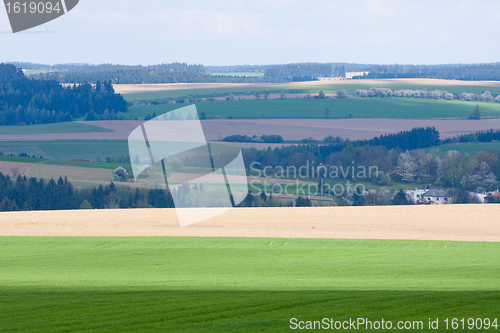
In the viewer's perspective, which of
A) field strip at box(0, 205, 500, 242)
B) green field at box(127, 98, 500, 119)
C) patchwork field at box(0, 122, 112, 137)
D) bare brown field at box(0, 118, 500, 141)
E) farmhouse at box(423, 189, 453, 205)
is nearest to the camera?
field strip at box(0, 205, 500, 242)

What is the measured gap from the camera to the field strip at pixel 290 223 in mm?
25375

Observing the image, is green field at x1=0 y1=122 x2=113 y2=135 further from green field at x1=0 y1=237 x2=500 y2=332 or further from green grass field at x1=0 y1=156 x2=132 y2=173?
green field at x1=0 y1=237 x2=500 y2=332

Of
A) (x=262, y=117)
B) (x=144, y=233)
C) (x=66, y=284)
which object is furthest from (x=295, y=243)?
(x=262, y=117)

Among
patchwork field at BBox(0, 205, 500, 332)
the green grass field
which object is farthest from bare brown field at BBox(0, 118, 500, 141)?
patchwork field at BBox(0, 205, 500, 332)

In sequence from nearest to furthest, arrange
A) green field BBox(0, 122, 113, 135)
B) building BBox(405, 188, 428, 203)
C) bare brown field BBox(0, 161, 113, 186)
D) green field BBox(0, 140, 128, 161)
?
building BBox(405, 188, 428, 203) < bare brown field BBox(0, 161, 113, 186) < green field BBox(0, 140, 128, 161) < green field BBox(0, 122, 113, 135)

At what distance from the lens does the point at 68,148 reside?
247 feet

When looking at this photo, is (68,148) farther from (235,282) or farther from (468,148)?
(235,282)

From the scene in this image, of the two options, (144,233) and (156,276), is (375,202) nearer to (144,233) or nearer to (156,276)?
(144,233)

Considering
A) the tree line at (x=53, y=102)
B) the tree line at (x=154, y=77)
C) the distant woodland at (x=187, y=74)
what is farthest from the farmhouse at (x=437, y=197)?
the tree line at (x=154, y=77)

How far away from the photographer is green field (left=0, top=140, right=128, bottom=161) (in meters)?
71.2

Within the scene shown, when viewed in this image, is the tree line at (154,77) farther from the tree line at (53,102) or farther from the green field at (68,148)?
the green field at (68,148)

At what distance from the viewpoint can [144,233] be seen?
83.2 feet

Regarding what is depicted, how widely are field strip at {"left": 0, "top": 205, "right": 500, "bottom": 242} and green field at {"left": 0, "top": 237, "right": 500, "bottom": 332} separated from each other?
458 centimetres

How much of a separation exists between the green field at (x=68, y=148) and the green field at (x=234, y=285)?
5206 cm
